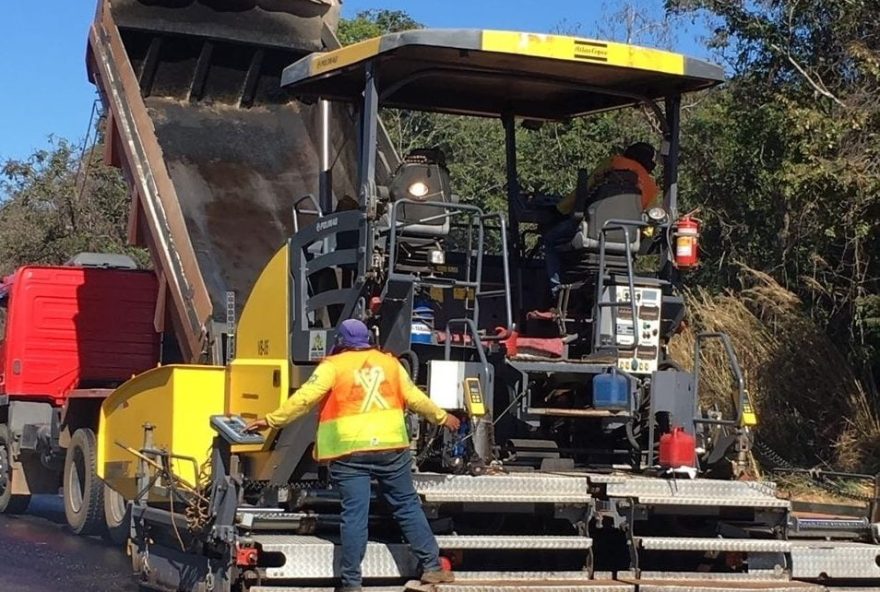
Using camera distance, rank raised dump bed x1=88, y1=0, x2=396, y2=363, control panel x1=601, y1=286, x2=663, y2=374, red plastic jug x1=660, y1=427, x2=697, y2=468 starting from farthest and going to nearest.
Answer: raised dump bed x1=88, y1=0, x2=396, y2=363 < control panel x1=601, y1=286, x2=663, y2=374 < red plastic jug x1=660, y1=427, x2=697, y2=468

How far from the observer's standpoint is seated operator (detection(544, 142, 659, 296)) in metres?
7.80

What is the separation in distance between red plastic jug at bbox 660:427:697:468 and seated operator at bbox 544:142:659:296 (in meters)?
1.13

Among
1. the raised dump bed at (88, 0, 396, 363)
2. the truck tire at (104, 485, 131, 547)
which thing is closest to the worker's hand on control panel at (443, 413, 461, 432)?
the raised dump bed at (88, 0, 396, 363)

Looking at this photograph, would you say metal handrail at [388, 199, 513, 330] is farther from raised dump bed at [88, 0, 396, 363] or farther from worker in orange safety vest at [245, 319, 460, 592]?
raised dump bed at [88, 0, 396, 363]

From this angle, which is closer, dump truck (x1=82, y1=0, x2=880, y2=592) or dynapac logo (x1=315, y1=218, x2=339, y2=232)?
dump truck (x1=82, y1=0, x2=880, y2=592)

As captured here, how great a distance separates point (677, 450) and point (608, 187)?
1.55 metres

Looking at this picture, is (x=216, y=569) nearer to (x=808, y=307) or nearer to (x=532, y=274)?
(x=532, y=274)

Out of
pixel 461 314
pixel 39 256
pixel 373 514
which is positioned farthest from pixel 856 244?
pixel 39 256

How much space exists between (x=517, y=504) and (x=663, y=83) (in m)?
2.69

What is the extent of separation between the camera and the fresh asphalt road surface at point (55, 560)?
362 inches

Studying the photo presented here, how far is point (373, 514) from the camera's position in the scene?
710 centimetres

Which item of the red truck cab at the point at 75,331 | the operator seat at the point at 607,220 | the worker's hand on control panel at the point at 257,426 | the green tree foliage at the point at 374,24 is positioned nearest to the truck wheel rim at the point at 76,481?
the red truck cab at the point at 75,331

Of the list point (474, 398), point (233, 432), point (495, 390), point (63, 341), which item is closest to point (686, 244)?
point (495, 390)

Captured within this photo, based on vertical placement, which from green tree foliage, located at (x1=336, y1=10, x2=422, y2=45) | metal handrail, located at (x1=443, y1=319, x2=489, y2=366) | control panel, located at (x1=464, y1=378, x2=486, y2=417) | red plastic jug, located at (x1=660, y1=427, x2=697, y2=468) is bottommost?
red plastic jug, located at (x1=660, y1=427, x2=697, y2=468)
